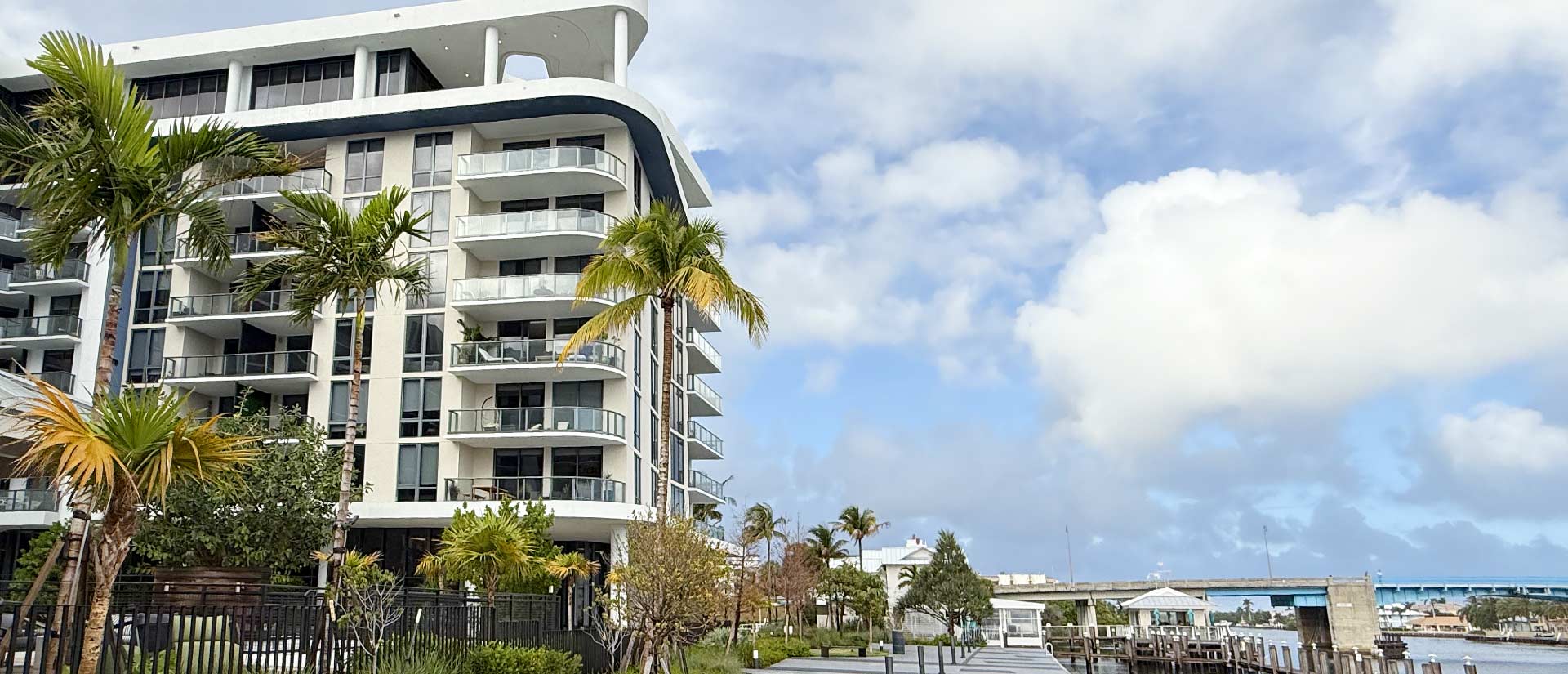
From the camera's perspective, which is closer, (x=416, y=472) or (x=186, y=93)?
(x=416, y=472)

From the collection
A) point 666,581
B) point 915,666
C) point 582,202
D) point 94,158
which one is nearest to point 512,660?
point 666,581

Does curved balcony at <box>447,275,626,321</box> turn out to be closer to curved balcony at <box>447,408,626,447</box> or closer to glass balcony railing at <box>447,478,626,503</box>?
curved balcony at <box>447,408,626,447</box>

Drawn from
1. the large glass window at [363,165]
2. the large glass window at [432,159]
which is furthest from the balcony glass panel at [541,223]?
the large glass window at [363,165]

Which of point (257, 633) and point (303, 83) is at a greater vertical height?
point (303, 83)

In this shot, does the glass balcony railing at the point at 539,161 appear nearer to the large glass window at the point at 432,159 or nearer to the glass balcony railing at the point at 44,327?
the large glass window at the point at 432,159

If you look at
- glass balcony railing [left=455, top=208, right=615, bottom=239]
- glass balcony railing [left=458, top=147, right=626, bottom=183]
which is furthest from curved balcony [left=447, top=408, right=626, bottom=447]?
glass balcony railing [left=458, top=147, right=626, bottom=183]

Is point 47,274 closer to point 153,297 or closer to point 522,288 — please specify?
point 153,297

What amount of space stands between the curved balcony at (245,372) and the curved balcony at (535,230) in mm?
6842

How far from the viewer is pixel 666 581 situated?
19.0 metres

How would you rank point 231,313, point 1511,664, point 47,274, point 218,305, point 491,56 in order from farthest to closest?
point 1511,664
point 47,274
point 218,305
point 231,313
point 491,56

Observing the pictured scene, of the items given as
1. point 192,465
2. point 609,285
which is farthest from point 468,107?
point 192,465

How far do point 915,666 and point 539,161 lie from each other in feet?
70.1

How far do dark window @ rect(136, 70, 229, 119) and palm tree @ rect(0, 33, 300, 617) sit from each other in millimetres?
31893

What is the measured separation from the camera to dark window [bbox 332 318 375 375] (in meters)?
38.2
